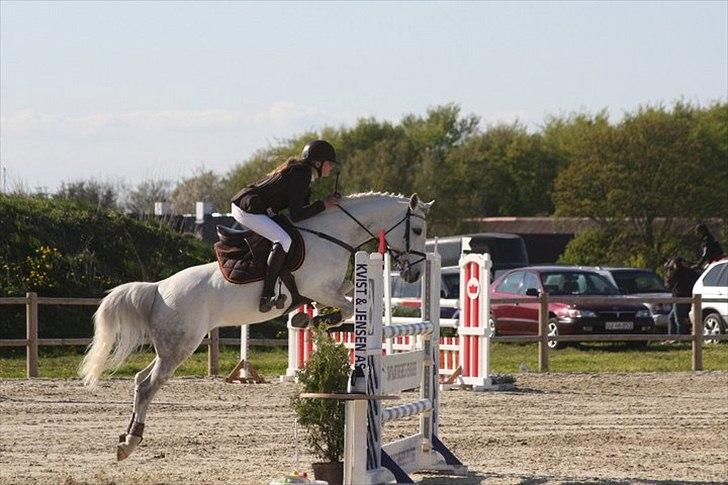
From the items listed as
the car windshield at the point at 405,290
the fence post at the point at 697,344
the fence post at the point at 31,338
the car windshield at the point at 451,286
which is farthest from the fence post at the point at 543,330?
the fence post at the point at 31,338

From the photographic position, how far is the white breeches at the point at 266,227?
980 centimetres

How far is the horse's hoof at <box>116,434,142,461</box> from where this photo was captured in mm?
9523

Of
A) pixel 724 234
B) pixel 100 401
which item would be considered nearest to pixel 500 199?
pixel 724 234

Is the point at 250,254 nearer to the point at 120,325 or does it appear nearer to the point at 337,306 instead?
the point at 337,306

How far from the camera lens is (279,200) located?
9914 millimetres

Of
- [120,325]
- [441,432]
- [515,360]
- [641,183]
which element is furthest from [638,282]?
[641,183]

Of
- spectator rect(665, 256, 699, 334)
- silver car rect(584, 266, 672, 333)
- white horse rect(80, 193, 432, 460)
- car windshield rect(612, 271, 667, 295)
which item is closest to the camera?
white horse rect(80, 193, 432, 460)

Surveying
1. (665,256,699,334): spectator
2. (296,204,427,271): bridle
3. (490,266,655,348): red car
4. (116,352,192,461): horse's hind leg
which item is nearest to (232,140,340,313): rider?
(296,204,427,271): bridle

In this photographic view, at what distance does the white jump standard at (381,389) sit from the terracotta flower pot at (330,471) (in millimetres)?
138

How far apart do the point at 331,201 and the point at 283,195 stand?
1.37ft

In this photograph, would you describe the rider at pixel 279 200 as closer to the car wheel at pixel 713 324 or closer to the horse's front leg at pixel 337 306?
the horse's front leg at pixel 337 306

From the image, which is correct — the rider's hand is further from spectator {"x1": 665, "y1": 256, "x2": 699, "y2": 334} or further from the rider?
spectator {"x1": 665, "y1": 256, "x2": 699, "y2": 334}

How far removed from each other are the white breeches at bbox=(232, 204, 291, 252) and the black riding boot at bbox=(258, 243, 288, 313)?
0.05 metres

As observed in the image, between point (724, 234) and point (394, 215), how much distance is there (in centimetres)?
3676
